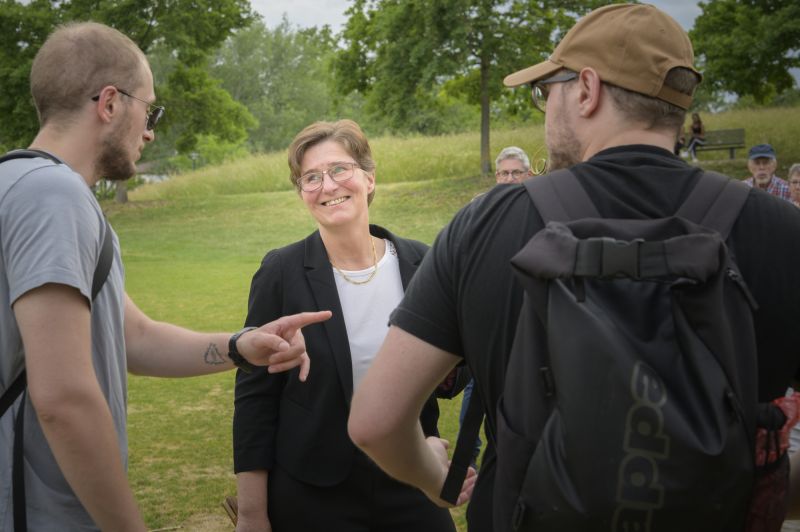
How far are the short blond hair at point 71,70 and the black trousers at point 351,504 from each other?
147 cm

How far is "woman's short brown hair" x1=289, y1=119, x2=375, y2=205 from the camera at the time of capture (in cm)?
371

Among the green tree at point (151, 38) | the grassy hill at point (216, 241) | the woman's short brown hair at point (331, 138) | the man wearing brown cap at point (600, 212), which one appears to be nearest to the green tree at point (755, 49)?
the grassy hill at point (216, 241)

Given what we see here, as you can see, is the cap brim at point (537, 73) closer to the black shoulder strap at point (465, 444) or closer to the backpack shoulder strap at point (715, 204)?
the backpack shoulder strap at point (715, 204)

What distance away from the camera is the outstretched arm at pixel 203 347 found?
9.34 ft

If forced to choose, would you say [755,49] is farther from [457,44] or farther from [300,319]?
[300,319]

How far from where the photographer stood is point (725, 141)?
2759 cm

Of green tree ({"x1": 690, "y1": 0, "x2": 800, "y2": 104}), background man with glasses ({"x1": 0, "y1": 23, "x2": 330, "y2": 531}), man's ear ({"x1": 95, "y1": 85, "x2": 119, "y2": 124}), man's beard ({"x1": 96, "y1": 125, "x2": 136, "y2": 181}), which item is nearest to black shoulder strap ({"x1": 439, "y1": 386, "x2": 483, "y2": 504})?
background man with glasses ({"x1": 0, "y1": 23, "x2": 330, "y2": 531})

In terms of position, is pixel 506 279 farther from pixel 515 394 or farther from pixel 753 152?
pixel 753 152

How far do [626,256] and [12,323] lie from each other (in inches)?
58.8

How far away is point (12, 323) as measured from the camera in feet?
7.08

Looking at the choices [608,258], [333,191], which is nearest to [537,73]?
[608,258]

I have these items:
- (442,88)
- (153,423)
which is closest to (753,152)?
(153,423)

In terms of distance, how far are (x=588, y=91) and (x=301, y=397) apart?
1.69 m

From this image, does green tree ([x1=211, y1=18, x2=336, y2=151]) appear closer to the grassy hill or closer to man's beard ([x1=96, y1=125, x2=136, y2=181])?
the grassy hill
